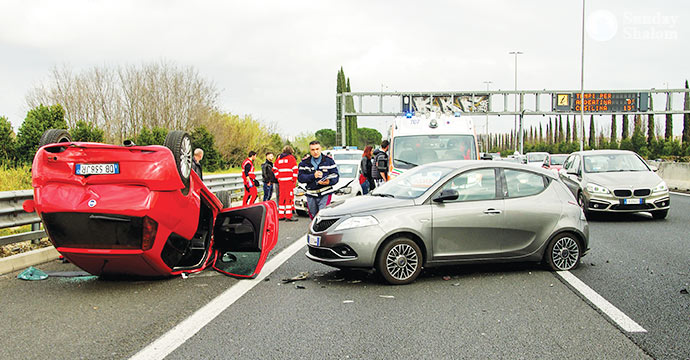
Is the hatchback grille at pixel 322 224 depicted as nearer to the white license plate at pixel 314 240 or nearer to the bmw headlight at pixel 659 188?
the white license plate at pixel 314 240

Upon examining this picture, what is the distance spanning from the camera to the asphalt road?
4.62 metres

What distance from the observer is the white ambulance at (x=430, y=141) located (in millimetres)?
13828

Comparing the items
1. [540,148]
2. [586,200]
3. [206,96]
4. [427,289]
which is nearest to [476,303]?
[427,289]

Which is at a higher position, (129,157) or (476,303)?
(129,157)

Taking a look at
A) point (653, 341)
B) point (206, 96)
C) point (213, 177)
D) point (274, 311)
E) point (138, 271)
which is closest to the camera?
point (653, 341)

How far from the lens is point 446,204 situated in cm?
735

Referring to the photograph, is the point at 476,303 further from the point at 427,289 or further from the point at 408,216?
the point at 408,216

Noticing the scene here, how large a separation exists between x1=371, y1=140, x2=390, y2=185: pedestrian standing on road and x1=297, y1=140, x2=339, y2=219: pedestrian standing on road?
2126mm

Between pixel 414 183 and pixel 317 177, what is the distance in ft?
13.4

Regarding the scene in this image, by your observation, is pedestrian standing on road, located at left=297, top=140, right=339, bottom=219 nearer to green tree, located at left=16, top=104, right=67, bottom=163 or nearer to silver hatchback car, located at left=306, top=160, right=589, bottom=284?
silver hatchback car, located at left=306, top=160, right=589, bottom=284

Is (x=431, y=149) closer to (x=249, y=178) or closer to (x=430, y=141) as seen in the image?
(x=430, y=141)

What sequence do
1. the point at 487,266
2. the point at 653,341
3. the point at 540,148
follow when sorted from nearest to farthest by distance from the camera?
1. the point at 653,341
2. the point at 487,266
3. the point at 540,148

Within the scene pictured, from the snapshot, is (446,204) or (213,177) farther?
Result: (213,177)

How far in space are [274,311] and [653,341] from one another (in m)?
3.30
